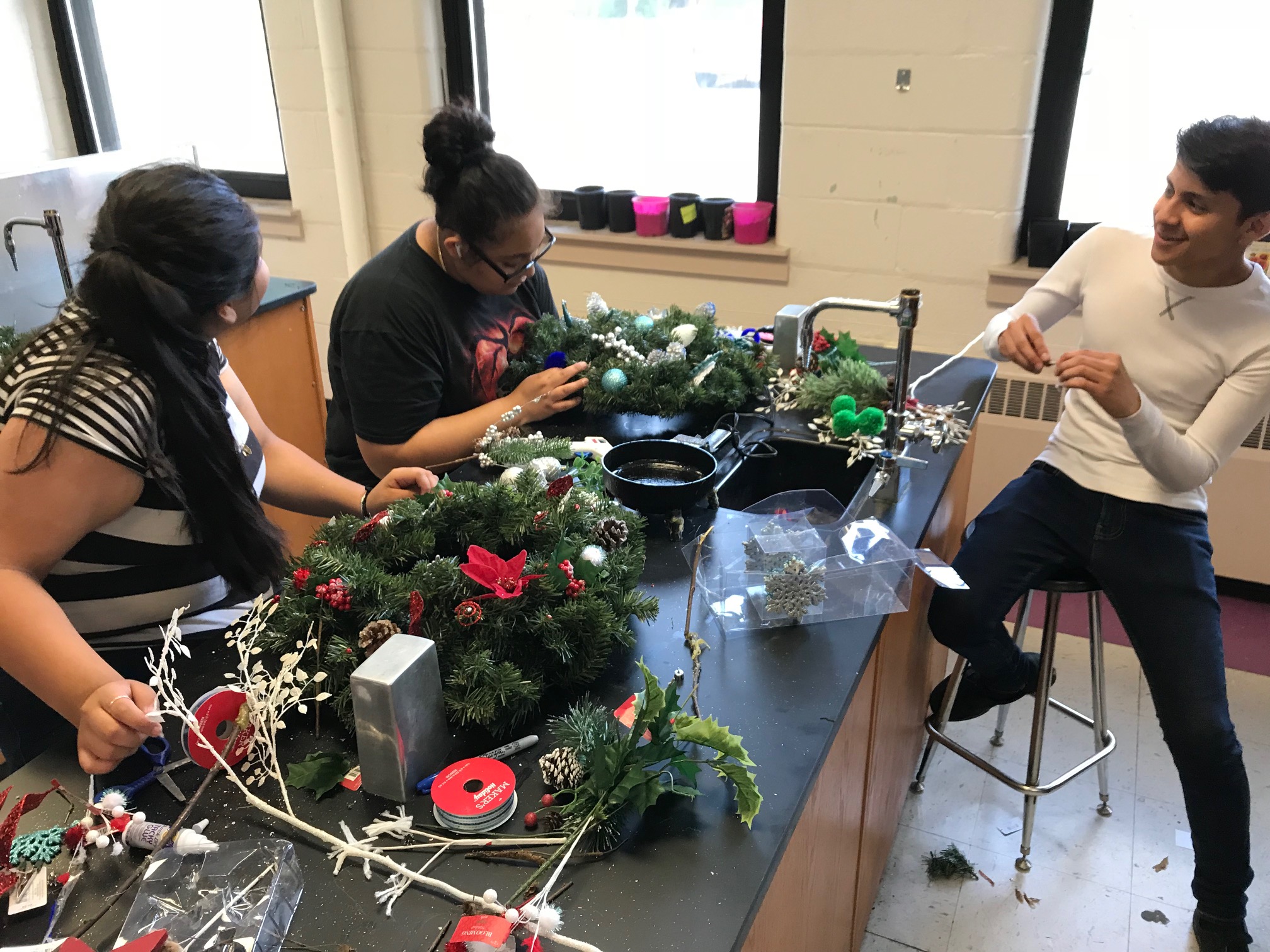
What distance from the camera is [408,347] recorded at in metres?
1.77

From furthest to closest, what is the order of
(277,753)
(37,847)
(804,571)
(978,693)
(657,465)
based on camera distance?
(978,693)
(657,465)
(804,571)
(277,753)
(37,847)

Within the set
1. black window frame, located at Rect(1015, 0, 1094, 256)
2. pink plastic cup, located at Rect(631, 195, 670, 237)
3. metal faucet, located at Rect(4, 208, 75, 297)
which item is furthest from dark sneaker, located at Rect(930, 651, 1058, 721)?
metal faucet, located at Rect(4, 208, 75, 297)

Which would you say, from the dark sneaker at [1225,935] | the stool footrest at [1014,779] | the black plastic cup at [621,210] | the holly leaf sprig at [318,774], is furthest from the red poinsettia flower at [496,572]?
the black plastic cup at [621,210]

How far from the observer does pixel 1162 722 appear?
1.60 m

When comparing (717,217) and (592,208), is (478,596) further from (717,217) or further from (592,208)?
(592,208)

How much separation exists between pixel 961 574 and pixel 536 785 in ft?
3.57

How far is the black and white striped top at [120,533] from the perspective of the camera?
1.13 metres

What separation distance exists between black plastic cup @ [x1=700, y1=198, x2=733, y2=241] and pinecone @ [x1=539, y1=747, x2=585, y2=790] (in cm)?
241

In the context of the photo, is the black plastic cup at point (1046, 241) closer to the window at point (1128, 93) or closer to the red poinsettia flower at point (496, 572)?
the window at point (1128, 93)

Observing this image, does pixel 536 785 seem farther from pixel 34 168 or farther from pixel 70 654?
pixel 34 168

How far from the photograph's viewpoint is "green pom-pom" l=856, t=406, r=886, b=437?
166cm

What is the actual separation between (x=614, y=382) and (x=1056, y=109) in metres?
1.76

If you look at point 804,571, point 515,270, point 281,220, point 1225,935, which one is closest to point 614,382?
point 515,270

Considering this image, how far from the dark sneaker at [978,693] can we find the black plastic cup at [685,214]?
179 cm
